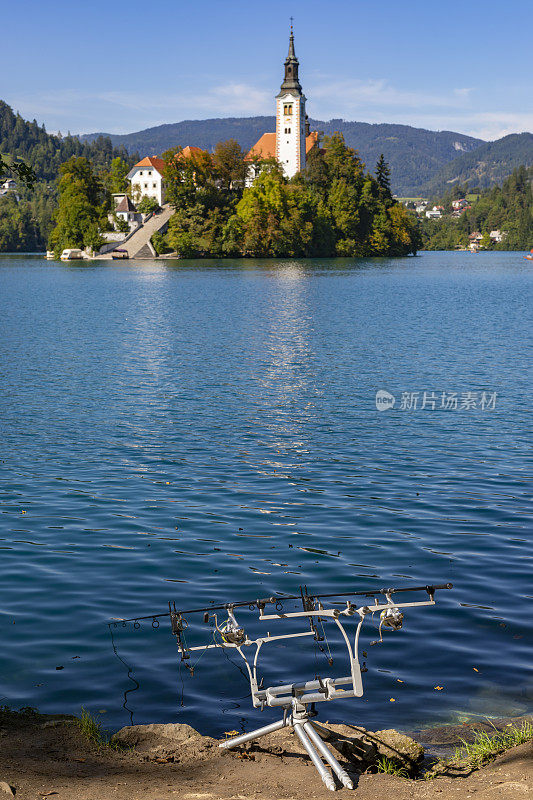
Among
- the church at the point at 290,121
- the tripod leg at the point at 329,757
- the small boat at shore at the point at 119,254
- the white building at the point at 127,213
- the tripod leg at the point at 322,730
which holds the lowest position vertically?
the tripod leg at the point at 322,730

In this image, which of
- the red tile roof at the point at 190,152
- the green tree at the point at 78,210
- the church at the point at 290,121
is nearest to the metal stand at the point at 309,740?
the red tile roof at the point at 190,152

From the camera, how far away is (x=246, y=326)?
178 ft

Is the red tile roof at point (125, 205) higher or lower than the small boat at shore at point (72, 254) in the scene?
higher

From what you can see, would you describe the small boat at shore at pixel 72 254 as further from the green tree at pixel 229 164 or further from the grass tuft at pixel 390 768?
the grass tuft at pixel 390 768

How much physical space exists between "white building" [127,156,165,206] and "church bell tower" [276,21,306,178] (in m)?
26.5

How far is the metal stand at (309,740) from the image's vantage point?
7.05 metres

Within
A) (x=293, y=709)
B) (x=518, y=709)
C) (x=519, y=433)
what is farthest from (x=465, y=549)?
(x=519, y=433)

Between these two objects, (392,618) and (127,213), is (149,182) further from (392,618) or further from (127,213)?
(392,618)

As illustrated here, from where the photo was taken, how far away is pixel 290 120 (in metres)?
179

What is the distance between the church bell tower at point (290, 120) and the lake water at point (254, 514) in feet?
473

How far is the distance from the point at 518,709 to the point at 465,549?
554 centimetres

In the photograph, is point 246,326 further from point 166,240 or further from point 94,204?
point 94,204

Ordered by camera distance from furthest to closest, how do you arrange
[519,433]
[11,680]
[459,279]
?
[459,279] → [519,433] → [11,680]

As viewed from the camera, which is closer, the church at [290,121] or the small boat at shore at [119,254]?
the small boat at shore at [119,254]
